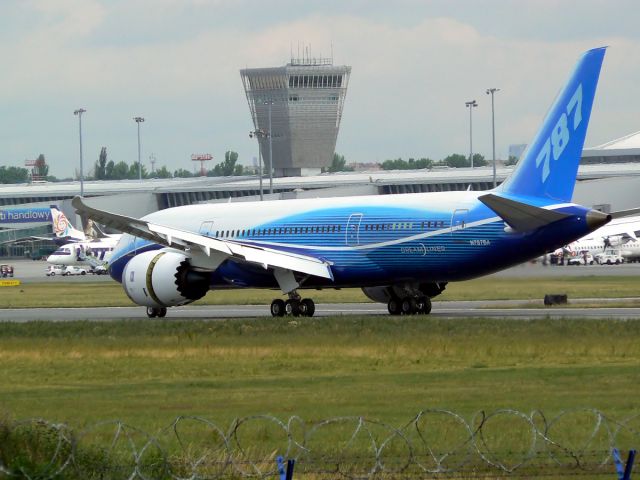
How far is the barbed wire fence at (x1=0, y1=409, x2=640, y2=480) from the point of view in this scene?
14328mm

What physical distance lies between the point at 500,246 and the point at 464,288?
2339 centimetres

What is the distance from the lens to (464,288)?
6088 cm

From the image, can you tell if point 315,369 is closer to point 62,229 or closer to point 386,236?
point 386,236

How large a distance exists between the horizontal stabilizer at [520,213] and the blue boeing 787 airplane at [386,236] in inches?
1.1

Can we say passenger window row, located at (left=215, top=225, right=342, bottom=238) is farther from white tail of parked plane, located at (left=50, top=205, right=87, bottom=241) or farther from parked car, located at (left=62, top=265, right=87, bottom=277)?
white tail of parked plane, located at (left=50, top=205, right=87, bottom=241)

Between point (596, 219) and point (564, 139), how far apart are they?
9.51ft

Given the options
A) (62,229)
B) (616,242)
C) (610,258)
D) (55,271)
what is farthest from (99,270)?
(616,242)

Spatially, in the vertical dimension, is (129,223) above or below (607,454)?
above

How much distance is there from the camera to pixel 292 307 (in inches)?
1644

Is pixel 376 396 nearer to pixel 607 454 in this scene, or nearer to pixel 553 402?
pixel 553 402

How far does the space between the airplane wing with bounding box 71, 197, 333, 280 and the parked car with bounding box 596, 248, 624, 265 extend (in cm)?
7387

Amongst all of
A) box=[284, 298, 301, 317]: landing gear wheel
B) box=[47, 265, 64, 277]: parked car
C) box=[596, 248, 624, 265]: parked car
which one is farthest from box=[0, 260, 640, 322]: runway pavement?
box=[596, 248, 624, 265]: parked car

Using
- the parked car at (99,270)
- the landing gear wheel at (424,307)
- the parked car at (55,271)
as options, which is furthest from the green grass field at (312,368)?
the parked car at (55,271)

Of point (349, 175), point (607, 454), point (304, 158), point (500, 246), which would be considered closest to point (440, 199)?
point (500, 246)
